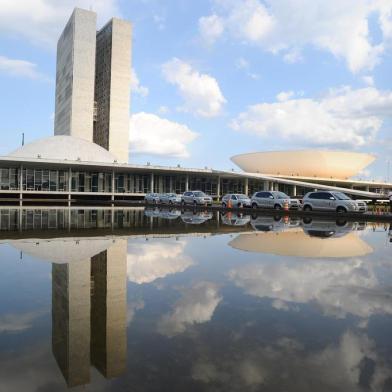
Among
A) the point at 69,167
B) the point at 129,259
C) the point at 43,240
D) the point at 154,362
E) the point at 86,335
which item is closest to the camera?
the point at 154,362

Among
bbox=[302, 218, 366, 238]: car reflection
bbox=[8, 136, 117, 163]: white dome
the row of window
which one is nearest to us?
bbox=[302, 218, 366, 238]: car reflection

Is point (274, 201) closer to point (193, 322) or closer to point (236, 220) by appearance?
point (236, 220)

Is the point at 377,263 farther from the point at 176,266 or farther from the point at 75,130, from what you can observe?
the point at 75,130

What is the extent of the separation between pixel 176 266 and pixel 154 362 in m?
5.55

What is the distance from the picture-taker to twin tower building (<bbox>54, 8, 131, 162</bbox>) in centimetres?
11038

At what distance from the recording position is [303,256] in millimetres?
11000

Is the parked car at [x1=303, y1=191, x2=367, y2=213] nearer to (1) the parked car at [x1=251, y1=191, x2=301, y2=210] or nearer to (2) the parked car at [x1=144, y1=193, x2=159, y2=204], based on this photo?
(1) the parked car at [x1=251, y1=191, x2=301, y2=210]

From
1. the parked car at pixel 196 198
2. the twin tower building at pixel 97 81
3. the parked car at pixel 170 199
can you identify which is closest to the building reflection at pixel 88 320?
the parked car at pixel 196 198

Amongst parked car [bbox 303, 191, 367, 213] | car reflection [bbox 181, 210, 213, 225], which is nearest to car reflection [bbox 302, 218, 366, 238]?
car reflection [bbox 181, 210, 213, 225]

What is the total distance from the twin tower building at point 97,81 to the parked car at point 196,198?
196 feet

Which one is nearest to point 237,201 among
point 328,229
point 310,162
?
point 328,229

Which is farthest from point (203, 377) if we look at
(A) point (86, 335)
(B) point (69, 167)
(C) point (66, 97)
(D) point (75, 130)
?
(C) point (66, 97)

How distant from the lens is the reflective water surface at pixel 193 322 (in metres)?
Answer: 3.83

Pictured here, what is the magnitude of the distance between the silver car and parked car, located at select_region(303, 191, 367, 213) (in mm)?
2499
